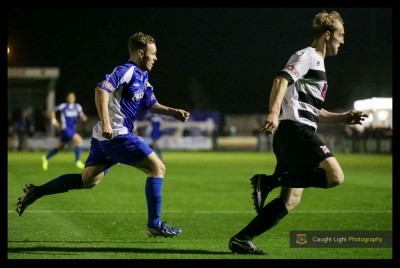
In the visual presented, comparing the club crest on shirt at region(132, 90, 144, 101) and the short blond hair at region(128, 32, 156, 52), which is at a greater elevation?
the short blond hair at region(128, 32, 156, 52)

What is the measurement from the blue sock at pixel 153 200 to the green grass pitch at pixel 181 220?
26 cm

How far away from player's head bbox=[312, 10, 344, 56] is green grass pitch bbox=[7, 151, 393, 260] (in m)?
1.97

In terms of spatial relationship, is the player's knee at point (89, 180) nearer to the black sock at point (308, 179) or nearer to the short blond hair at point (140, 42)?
the short blond hair at point (140, 42)

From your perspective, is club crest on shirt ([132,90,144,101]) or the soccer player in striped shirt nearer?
the soccer player in striped shirt

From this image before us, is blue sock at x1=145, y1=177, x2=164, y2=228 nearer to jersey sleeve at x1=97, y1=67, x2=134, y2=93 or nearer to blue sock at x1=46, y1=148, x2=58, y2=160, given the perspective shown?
jersey sleeve at x1=97, y1=67, x2=134, y2=93

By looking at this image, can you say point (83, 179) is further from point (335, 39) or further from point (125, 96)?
point (335, 39)

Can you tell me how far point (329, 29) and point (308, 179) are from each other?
1.41m

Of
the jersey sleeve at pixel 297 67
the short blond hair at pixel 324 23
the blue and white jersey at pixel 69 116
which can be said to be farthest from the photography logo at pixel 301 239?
the blue and white jersey at pixel 69 116

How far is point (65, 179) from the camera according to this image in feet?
27.0

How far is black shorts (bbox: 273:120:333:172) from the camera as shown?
21.5 ft

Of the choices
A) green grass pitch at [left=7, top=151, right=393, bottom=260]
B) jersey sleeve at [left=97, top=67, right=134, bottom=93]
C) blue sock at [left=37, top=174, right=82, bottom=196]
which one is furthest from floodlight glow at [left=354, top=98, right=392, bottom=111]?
blue sock at [left=37, top=174, right=82, bottom=196]

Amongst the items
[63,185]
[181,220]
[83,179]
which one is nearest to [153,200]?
[83,179]
